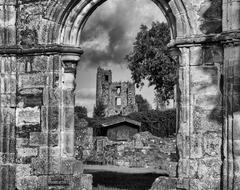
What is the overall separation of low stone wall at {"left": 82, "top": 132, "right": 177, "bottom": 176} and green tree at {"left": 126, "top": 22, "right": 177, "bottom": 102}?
37.6ft

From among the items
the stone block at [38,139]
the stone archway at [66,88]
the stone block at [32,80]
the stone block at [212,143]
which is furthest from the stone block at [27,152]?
the stone block at [212,143]

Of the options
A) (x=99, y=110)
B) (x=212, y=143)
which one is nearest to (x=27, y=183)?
(x=212, y=143)

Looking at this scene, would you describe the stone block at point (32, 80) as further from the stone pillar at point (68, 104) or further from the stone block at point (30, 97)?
the stone pillar at point (68, 104)

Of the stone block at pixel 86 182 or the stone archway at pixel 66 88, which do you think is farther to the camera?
the stone block at pixel 86 182

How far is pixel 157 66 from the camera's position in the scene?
111ft

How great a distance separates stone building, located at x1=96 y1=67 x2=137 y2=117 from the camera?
56.0 metres

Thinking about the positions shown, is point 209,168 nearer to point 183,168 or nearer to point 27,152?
point 183,168

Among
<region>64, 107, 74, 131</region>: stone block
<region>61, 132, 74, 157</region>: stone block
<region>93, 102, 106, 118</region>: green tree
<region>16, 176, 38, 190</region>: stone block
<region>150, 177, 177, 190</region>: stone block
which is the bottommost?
<region>16, 176, 38, 190</region>: stone block

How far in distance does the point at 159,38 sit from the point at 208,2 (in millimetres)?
27766

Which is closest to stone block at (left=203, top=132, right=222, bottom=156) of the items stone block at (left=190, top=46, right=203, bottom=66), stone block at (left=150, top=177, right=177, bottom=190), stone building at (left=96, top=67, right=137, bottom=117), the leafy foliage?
stone block at (left=150, top=177, right=177, bottom=190)

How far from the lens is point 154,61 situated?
33875mm

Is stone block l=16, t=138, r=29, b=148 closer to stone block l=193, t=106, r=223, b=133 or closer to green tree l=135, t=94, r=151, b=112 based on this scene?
stone block l=193, t=106, r=223, b=133

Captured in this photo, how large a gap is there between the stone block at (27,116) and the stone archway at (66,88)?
0.02 m

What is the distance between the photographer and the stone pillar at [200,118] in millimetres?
7641
